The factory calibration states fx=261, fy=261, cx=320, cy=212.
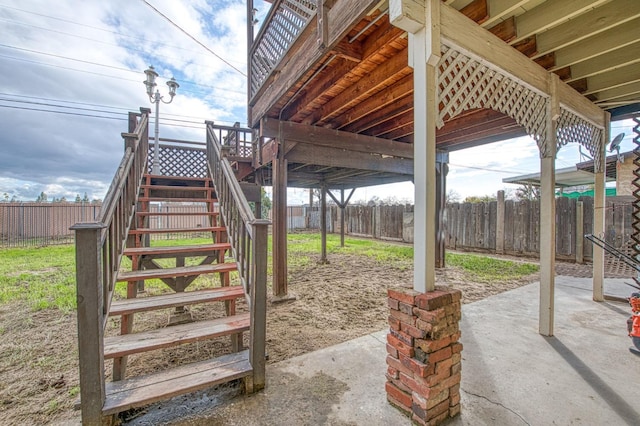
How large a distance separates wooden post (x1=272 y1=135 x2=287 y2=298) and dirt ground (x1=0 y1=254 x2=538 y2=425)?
12.6 inches

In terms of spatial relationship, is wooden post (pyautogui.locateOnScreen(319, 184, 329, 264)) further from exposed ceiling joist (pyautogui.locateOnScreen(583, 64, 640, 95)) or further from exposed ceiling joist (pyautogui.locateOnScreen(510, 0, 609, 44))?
exposed ceiling joist (pyautogui.locateOnScreen(510, 0, 609, 44))

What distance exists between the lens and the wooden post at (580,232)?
20.1 feet

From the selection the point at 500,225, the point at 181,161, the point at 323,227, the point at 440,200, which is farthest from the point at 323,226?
the point at 500,225

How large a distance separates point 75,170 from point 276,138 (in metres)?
29.2

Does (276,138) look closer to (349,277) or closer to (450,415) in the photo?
(349,277)

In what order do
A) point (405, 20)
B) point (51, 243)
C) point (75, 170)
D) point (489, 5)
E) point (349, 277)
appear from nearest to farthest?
point (405, 20) → point (489, 5) → point (349, 277) → point (51, 243) → point (75, 170)

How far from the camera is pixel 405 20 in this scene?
1.54 meters

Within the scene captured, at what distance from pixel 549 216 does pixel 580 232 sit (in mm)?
5299

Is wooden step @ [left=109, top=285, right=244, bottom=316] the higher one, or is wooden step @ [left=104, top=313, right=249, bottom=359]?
wooden step @ [left=109, top=285, right=244, bottom=316]

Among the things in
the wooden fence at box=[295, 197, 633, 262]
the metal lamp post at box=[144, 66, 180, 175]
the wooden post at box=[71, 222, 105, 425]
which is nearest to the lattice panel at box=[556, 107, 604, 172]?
the wooden fence at box=[295, 197, 633, 262]

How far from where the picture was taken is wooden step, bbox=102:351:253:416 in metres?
1.48

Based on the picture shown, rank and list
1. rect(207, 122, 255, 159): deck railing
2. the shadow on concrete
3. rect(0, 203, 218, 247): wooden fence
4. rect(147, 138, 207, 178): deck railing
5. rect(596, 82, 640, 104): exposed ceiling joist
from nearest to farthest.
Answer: the shadow on concrete < rect(596, 82, 640, 104): exposed ceiling joist < rect(147, 138, 207, 178): deck railing < rect(207, 122, 255, 159): deck railing < rect(0, 203, 218, 247): wooden fence

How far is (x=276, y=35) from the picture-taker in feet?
9.94

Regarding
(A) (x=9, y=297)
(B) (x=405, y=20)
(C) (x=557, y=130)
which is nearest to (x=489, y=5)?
(B) (x=405, y=20)
